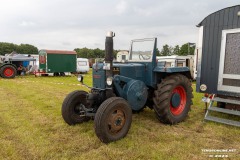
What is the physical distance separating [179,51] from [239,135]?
5581cm

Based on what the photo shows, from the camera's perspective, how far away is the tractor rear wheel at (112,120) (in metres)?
3.90

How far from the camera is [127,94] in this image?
480cm

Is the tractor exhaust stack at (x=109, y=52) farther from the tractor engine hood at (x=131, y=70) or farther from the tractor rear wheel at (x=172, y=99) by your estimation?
the tractor rear wheel at (x=172, y=99)

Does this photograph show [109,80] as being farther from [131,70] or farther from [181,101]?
[181,101]

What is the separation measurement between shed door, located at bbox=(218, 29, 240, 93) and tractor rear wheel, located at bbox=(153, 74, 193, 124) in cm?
93

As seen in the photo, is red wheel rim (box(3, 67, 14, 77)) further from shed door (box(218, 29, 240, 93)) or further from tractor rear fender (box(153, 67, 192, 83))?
shed door (box(218, 29, 240, 93))

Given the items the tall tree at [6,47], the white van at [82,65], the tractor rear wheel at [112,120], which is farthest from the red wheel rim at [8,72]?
the tall tree at [6,47]

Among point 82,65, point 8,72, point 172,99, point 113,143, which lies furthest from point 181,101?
point 82,65

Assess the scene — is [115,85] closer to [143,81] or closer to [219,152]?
[143,81]

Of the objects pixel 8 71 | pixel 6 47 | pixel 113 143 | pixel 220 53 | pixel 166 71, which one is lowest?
pixel 113 143

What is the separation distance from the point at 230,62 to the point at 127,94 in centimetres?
288

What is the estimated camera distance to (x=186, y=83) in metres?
5.69

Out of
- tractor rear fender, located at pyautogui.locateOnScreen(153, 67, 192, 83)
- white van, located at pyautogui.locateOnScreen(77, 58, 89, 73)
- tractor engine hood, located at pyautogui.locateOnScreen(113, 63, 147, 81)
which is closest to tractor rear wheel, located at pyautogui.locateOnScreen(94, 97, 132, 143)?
tractor engine hood, located at pyautogui.locateOnScreen(113, 63, 147, 81)

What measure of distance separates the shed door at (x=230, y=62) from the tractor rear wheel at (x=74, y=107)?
11.8ft
